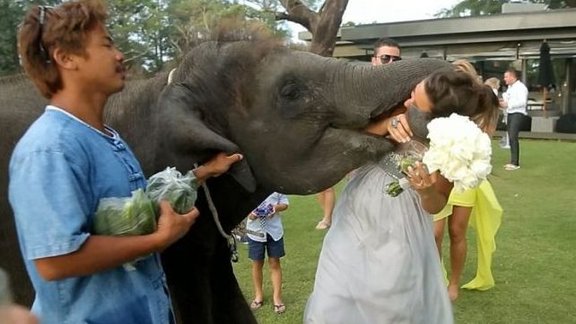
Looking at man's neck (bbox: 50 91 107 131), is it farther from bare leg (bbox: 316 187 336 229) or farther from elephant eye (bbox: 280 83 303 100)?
bare leg (bbox: 316 187 336 229)

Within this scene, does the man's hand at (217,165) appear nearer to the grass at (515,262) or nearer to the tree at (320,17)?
the grass at (515,262)

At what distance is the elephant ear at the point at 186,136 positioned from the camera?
3.57 meters

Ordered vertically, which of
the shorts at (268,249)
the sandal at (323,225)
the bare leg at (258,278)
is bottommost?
the sandal at (323,225)

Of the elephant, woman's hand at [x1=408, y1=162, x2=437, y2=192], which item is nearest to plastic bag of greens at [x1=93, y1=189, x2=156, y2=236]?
the elephant

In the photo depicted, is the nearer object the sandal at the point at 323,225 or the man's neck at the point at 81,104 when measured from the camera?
the man's neck at the point at 81,104

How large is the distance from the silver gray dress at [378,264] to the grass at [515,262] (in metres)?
2.73

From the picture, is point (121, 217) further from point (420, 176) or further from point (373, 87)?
point (373, 87)

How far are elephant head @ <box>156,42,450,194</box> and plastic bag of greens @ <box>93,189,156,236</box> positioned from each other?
4.32 feet

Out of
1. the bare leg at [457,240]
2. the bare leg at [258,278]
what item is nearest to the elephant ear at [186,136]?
the bare leg at [258,278]

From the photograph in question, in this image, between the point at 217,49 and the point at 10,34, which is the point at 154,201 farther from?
the point at 10,34

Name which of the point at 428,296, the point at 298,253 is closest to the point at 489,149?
the point at 428,296

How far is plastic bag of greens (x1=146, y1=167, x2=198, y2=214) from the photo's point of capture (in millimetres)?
2595

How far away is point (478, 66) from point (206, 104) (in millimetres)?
24116

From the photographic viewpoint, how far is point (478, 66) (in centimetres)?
2680
